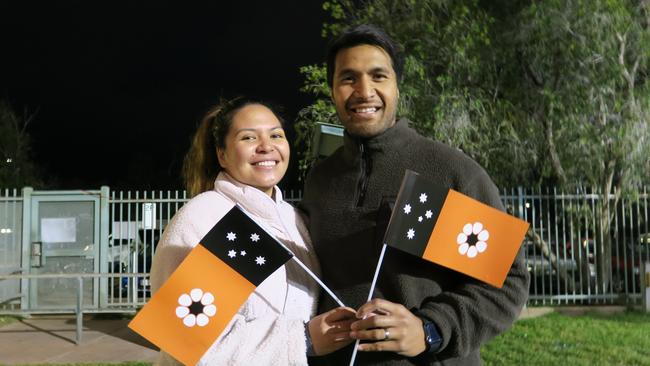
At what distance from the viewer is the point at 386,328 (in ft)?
5.98

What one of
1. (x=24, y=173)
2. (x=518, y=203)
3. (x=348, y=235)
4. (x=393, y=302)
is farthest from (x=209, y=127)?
(x=24, y=173)

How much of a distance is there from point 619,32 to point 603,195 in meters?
2.76

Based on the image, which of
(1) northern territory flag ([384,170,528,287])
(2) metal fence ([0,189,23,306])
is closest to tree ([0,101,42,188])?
(2) metal fence ([0,189,23,306])

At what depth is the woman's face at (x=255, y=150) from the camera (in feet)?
7.48

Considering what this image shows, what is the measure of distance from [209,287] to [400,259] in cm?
62

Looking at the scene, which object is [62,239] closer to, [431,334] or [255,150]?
[255,150]

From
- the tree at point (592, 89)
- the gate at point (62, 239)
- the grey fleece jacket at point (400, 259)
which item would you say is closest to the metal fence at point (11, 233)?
the gate at point (62, 239)

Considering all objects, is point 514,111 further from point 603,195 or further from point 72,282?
point 72,282

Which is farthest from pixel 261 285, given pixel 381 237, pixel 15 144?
pixel 15 144

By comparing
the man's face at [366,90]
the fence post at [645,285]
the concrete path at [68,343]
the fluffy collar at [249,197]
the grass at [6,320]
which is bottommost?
the grass at [6,320]

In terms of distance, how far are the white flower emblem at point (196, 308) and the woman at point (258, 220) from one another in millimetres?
90

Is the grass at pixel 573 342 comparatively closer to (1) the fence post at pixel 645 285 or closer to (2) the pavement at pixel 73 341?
(1) the fence post at pixel 645 285

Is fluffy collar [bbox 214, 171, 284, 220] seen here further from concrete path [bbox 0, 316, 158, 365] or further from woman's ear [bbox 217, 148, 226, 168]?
concrete path [bbox 0, 316, 158, 365]

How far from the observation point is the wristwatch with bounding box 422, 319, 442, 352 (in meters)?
1.89
